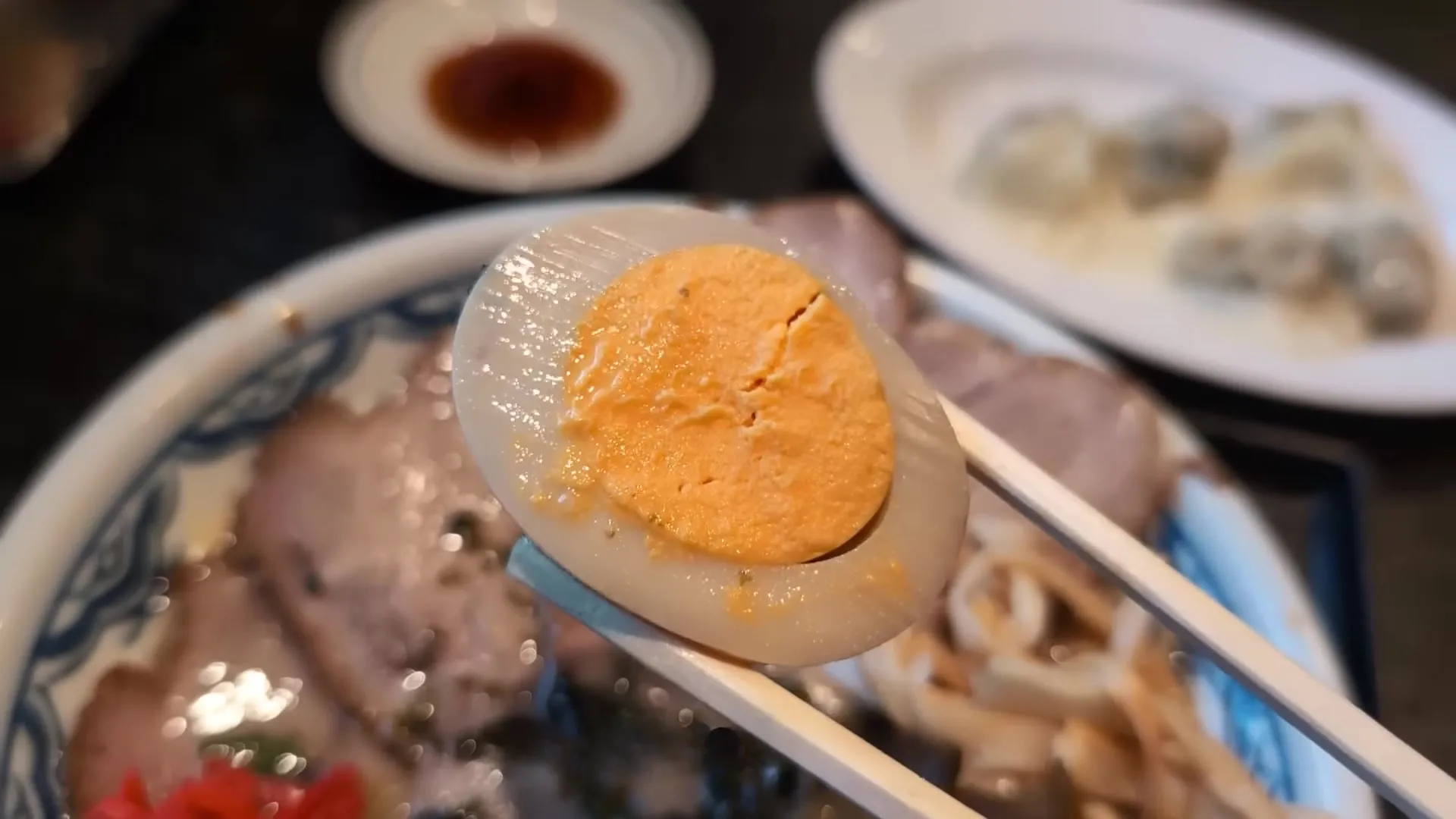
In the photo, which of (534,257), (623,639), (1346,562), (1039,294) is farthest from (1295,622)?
(534,257)

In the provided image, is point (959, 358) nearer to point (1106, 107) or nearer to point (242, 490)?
point (242, 490)

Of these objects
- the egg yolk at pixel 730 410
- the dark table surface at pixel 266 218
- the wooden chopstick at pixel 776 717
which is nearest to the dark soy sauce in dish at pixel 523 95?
the dark table surface at pixel 266 218

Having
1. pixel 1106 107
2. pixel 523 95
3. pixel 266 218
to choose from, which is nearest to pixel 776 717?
pixel 266 218

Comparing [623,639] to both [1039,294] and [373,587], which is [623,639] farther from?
[1039,294]

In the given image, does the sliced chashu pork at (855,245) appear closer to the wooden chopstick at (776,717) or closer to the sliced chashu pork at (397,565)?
the sliced chashu pork at (397,565)

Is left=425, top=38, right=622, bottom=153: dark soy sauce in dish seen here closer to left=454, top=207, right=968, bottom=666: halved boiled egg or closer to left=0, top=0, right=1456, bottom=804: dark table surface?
left=0, top=0, right=1456, bottom=804: dark table surface
